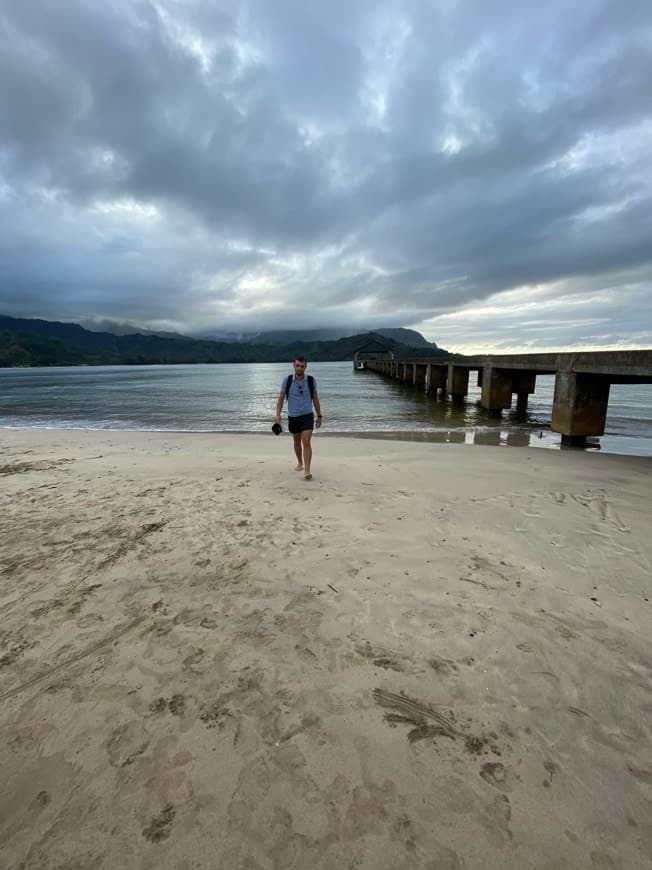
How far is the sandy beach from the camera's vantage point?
173cm

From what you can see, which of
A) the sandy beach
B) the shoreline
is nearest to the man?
the sandy beach

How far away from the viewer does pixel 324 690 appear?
2.47 meters

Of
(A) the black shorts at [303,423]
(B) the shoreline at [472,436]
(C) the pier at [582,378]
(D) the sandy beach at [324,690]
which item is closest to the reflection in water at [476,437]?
(B) the shoreline at [472,436]

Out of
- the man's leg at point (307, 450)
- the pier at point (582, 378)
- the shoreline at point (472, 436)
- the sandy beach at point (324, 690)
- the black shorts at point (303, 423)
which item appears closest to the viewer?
the sandy beach at point (324, 690)

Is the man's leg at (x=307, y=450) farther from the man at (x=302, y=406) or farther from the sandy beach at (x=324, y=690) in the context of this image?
the sandy beach at (x=324, y=690)

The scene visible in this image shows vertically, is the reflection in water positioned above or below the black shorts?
below

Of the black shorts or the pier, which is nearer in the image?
the black shorts

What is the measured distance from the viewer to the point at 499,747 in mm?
2127

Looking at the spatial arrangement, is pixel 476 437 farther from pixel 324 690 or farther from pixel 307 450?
pixel 324 690

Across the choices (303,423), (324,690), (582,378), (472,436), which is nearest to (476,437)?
(472,436)

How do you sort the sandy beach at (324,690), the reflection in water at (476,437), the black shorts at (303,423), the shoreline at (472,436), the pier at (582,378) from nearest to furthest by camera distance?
the sandy beach at (324,690), the black shorts at (303,423), the pier at (582,378), the shoreline at (472,436), the reflection in water at (476,437)

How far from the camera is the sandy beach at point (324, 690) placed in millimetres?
1732

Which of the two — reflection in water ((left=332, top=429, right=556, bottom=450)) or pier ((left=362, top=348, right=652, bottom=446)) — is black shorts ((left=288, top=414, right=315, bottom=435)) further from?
pier ((left=362, top=348, right=652, bottom=446))

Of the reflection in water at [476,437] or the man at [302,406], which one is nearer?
the man at [302,406]
